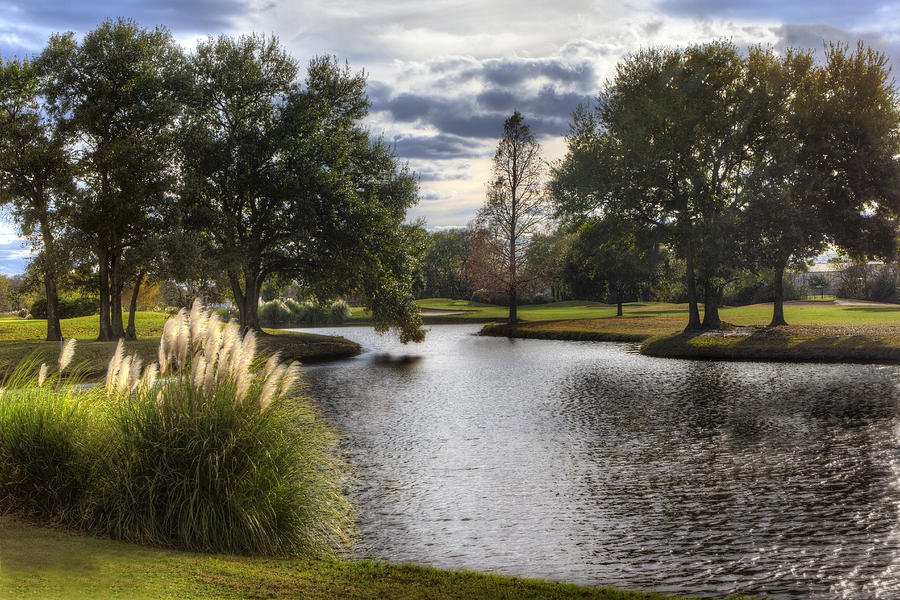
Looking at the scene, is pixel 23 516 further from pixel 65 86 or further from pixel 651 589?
pixel 65 86

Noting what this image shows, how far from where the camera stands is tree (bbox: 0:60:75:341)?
25.2m

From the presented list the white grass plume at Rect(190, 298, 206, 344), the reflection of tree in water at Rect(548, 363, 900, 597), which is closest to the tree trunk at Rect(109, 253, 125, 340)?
the reflection of tree in water at Rect(548, 363, 900, 597)

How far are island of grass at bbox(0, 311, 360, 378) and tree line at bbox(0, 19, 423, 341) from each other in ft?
6.95

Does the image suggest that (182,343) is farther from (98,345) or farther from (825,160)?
(825,160)

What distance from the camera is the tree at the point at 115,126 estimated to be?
1012 inches

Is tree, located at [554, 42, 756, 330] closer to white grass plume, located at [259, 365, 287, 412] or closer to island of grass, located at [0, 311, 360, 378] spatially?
island of grass, located at [0, 311, 360, 378]

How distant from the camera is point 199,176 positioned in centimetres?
2853

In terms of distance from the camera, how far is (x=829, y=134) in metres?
30.3

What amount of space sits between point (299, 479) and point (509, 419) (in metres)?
7.98

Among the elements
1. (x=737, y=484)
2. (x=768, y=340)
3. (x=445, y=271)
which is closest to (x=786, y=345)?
(x=768, y=340)

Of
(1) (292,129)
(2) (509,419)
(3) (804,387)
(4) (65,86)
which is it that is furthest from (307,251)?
(3) (804,387)

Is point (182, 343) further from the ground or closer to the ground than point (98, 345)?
further from the ground

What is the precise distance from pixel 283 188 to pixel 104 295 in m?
8.84

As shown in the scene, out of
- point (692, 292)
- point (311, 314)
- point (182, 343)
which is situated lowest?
point (311, 314)
